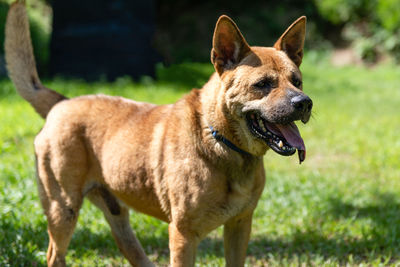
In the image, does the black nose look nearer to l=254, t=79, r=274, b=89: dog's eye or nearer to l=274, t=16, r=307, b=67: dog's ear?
l=254, t=79, r=274, b=89: dog's eye

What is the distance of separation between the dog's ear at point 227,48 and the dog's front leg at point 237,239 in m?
1.08

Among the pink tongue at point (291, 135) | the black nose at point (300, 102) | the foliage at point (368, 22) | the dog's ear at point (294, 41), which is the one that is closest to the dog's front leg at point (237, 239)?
the pink tongue at point (291, 135)

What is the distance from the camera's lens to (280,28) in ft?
68.7

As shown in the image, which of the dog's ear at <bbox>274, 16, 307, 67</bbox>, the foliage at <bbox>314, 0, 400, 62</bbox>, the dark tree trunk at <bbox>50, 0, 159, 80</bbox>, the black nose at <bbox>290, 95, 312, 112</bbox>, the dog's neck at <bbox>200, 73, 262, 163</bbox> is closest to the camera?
the black nose at <bbox>290, 95, 312, 112</bbox>

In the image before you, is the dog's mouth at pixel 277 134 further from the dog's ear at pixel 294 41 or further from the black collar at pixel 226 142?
the dog's ear at pixel 294 41

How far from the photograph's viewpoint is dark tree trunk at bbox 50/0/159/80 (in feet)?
39.8

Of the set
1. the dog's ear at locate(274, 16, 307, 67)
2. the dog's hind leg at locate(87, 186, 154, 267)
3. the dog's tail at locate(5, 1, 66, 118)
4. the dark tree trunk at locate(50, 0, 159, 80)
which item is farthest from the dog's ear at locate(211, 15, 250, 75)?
the dark tree trunk at locate(50, 0, 159, 80)

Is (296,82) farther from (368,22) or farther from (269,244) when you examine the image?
(368,22)

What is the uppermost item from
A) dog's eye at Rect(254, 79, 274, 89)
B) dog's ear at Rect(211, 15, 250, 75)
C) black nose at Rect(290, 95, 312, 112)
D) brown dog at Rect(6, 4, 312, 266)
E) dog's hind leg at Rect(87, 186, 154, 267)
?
dog's ear at Rect(211, 15, 250, 75)

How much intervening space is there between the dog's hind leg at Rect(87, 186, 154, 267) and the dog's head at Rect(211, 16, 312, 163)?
1.28m

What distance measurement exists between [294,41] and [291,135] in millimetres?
833

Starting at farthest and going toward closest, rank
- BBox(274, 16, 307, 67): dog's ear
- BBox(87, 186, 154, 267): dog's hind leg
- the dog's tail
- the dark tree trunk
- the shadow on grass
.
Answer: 1. the dark tree trunk
2. the shadow on grass
3. the dog's tail
4. BBox(87, 186, 154, 267): dog's hind leg
5. BBox(274, 16, 307, 67): dog's ear

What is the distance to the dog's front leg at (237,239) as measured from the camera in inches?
143

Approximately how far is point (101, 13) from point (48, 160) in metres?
8.92
